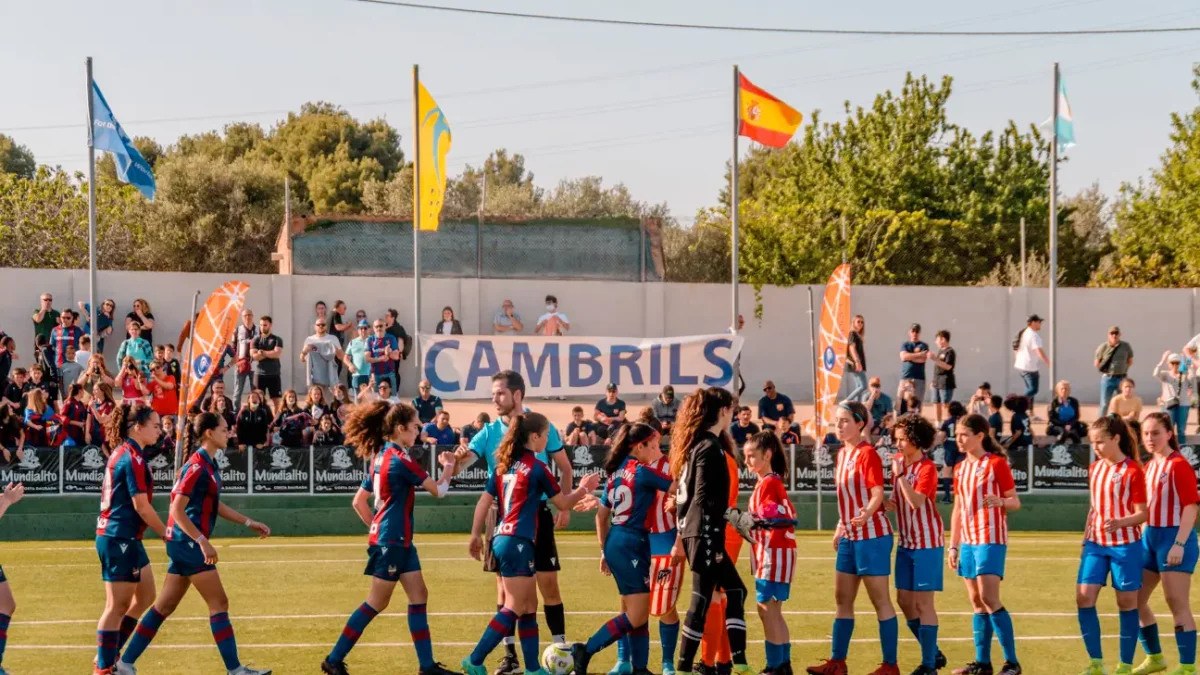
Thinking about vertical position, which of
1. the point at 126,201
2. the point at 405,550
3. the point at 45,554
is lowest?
the point at 45,554

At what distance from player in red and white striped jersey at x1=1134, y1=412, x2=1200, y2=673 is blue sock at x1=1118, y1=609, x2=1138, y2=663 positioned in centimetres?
20

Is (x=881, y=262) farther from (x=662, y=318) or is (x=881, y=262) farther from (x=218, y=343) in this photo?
(x=218, y=343)

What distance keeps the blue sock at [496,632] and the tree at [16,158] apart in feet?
265

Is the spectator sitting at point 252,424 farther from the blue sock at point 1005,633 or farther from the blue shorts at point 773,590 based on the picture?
the blue sock at point 1005,633

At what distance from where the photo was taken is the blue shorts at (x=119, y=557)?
30.5 ft

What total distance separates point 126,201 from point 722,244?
2164 centimetres

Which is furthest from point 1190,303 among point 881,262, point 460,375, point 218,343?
point 218,343

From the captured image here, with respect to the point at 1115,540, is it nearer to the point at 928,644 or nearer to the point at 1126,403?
the point at 928,644

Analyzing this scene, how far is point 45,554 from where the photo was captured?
1800cm

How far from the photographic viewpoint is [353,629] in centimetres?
940

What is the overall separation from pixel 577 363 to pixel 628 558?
45.3 feet

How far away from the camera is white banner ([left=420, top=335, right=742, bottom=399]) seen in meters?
22.2

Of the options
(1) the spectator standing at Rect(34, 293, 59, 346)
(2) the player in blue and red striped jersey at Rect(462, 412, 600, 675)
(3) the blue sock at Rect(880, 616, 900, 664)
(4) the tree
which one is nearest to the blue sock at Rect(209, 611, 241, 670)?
(2) the player in blue and red striped jersey at Rect(462, 412, 600, 675)

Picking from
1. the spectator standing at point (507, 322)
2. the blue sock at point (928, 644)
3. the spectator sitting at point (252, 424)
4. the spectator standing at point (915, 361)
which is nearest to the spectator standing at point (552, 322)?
the spectator standing at point (507, 322)
